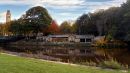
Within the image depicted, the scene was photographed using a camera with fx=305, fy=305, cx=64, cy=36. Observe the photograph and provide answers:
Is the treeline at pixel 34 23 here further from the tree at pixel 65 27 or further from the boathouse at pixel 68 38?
the tree at pixel 65 27

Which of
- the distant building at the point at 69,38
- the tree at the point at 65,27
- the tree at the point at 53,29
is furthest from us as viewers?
the tree at the point at 65,27

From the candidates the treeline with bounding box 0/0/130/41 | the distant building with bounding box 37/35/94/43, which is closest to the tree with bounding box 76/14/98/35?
the treeline with bounding box 0/0/130/41

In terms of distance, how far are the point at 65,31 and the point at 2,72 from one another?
10451 cm

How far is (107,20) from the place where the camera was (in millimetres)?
75000

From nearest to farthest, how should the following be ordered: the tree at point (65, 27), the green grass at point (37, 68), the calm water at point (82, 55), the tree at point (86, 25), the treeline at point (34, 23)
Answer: the green grass at point (37, 68), the calm water at point (82, 55), the treeline at point (34, 23), the tree at point (86, 25), the tree at point (65, 27)

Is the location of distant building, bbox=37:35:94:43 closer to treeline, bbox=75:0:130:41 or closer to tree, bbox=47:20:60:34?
treeline, bbox=75:0:130:41

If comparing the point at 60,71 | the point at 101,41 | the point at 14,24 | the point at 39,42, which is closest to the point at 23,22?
the point at 14,24

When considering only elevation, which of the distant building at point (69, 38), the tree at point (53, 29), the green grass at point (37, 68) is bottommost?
the green grass at point (37, 68)

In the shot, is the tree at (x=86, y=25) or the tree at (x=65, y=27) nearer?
the tree at (x=86, y=25)

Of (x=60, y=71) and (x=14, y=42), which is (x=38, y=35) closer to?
(x=14, y=42)

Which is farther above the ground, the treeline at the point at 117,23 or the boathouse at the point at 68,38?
the treeline at the point at 117,23

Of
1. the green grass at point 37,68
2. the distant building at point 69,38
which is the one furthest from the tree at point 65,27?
the green grass at point 37,68

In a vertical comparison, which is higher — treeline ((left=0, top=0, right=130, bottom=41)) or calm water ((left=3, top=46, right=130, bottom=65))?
treeline ((left=0, top=0, right=130, bottom=41))

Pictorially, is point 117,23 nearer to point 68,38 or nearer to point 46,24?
point 68,38
